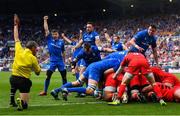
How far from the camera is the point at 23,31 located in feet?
213

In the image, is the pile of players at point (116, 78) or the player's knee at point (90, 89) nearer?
the pile of players at point (116, 78)

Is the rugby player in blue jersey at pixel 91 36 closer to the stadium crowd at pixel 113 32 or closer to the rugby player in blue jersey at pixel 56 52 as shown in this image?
the rugby player in blue jersey at pixel 56 52

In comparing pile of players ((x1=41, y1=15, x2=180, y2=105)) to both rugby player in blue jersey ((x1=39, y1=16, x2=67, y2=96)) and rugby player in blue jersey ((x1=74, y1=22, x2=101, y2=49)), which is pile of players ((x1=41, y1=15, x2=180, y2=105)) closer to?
rugby player in blue jersey ((x1=74, y1=22, x2=101, y2=49))

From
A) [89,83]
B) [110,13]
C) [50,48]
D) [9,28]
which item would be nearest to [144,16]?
[110,13]

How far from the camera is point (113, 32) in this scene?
56.8 metres

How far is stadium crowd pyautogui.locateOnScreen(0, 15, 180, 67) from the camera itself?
43906 mm

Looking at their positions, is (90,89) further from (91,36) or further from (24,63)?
(91,36)

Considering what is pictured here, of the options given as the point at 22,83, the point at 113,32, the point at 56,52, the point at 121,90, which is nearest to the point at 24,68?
the point at 22,83

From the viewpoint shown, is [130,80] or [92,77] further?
[92,77]

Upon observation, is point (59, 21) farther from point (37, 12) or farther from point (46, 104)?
point (46, 104)

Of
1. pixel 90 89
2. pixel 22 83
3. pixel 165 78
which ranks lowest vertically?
pixel 90 89

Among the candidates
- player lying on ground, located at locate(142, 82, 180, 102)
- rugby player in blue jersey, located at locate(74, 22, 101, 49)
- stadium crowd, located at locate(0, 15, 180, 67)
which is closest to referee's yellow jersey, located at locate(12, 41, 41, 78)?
player lying on ground, located at locate(142, 82, 180, 102)

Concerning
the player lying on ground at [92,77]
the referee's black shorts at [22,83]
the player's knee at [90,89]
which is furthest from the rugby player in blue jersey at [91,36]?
the referee's black shorts at [22,83]

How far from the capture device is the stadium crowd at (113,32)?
43906mm
